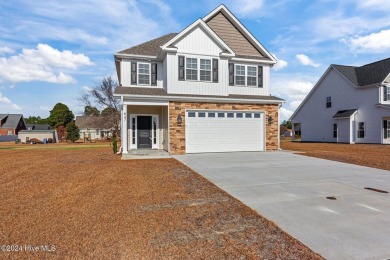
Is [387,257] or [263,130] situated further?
[263,130]

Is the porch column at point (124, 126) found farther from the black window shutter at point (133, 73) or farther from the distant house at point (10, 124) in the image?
the distant house at point (10, 124)

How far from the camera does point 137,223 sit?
423 centimetres

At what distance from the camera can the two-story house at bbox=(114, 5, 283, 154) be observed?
14.4 m

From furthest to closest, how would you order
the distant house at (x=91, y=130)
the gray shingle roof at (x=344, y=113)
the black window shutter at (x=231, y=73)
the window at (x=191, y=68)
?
the distant house at (x=91, y=130) < the gray shingle roof at (x=344, y=113) < the black window shutter at (x=231, y=73) < the window at (x=191, y=68)

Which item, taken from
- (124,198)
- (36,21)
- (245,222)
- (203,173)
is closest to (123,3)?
(36,21)

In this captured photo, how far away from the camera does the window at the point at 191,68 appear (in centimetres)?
1498

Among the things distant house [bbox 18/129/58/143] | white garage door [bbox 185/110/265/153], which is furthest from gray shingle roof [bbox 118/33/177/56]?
distant house [bbox 18/129/58/143]

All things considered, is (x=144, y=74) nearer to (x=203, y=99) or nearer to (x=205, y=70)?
(x=205, y=70)

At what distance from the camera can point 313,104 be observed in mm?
32250

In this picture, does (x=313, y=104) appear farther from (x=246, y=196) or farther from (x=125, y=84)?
(x=246, y=196)

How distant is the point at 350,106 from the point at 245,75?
1752cm

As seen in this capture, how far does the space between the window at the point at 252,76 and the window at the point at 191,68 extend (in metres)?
4.05

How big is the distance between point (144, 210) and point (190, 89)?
10962 mm

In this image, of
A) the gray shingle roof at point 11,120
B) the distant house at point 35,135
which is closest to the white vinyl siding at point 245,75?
the distant house at point 35,135
